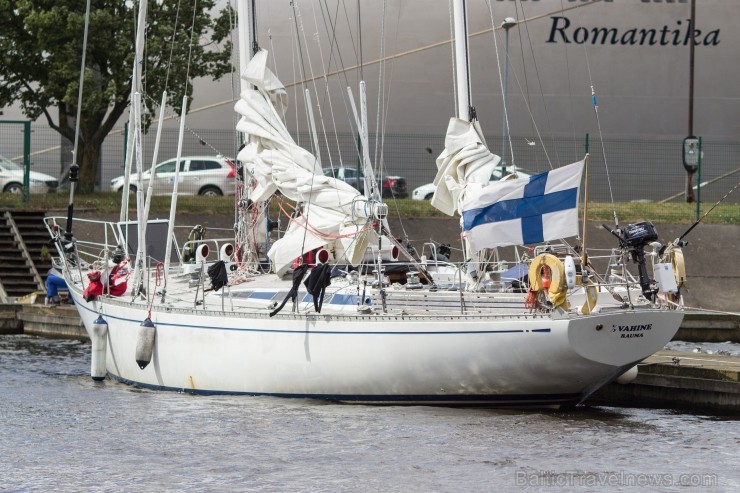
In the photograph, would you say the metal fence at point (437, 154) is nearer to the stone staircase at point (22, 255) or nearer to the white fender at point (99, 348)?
the stone staircase at point (22, 255)

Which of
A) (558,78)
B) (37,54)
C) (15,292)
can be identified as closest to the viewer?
(15,292)

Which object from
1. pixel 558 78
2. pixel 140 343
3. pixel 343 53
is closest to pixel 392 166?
pixel 343 53

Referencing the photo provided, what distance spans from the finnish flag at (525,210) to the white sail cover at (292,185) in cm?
163

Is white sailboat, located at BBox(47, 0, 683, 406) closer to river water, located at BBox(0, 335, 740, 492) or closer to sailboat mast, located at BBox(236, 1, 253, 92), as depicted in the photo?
river water, located at BBox(0, 335, 740, 492)

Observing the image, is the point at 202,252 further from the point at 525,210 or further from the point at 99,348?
the point at 525,210

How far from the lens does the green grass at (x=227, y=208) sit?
3073 centimetres

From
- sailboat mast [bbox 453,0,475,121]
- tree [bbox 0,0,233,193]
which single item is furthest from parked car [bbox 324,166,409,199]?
sailboat mast [bbox 453,0,475,121]

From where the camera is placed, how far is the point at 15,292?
2767 cm

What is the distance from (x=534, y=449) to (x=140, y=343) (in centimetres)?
628

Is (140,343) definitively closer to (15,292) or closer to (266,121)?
(266,121)

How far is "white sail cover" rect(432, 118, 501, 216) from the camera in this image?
18844mm

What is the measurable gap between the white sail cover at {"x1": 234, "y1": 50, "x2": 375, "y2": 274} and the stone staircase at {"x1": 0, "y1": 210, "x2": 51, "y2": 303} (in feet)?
28.8

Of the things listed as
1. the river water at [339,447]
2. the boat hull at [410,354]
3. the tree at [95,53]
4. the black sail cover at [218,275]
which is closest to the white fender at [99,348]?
the river water at [339,447]

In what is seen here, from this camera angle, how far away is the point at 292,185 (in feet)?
64.3
